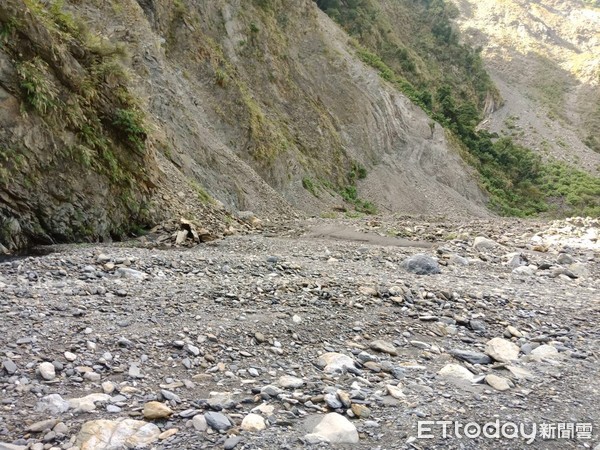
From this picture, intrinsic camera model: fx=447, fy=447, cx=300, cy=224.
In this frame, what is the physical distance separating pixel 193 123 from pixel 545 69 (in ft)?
219

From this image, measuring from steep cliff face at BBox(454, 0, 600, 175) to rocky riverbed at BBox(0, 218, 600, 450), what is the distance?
47.8 metres

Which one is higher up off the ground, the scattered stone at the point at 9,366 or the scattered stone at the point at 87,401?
the scattered stone at the point at 87,401

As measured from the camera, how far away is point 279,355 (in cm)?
413

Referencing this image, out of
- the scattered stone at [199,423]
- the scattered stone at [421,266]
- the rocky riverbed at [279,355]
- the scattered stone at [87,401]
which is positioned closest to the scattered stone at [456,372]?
the rocky riverbed at [279,355]

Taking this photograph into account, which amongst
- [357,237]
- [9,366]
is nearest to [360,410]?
[9,366]

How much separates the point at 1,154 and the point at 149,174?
10.5ft

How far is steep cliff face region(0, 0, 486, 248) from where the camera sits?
8.04 m

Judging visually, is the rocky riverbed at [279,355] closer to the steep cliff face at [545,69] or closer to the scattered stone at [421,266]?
the scattered stone at [421,266]

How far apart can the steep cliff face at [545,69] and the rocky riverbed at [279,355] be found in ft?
157

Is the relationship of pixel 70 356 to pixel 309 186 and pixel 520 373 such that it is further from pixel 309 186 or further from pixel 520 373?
pixel 309 186

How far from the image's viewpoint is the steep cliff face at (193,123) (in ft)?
26.4

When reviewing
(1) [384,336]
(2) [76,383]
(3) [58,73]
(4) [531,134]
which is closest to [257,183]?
(3) [58,73]

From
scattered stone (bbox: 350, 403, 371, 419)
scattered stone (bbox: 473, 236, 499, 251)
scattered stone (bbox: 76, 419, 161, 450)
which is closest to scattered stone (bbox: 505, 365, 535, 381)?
scattered stone (bbox: 350, 403, 371, 419)

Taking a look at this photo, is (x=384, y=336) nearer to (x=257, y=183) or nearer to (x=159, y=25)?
(x=257, y=183)
